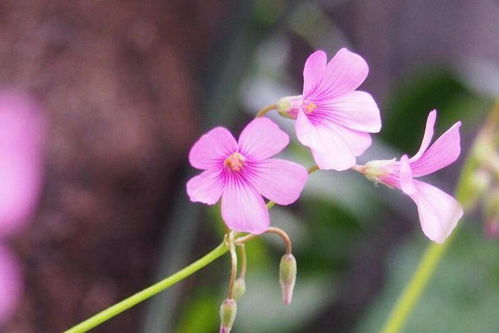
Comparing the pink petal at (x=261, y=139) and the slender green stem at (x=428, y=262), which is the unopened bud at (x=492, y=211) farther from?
the pink petal at (x=261, y=139)

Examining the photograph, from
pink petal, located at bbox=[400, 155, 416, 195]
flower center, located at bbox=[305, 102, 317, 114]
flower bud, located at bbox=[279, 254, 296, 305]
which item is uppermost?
flower center, located at bbox=[305, 102, 317, 114]

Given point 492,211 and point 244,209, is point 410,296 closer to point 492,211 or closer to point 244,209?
point 492,211

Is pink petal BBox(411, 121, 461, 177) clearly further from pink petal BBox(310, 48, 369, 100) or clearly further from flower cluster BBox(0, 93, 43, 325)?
flower cluster BBox(0, 93, 43, 325)

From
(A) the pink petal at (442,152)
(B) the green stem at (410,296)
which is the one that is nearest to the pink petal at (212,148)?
(A) the pink petal at (442,152)

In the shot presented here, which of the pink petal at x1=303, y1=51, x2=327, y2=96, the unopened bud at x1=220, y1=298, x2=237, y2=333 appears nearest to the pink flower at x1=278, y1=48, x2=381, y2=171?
the pink petal at x1=303, y1=51, x2=327, y2=96

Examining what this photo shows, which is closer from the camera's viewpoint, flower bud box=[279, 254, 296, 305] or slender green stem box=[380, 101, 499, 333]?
flower bud box=[279, 254, 296, 305]

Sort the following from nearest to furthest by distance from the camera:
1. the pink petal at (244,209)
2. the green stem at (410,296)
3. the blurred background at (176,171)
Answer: the pink petal at (244,209), the green stem at (410,296), the blurred background at (176,171)

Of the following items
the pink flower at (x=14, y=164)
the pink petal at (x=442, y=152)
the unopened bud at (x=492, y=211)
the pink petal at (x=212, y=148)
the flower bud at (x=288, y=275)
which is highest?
the pink flower at (x=14, y=164)
